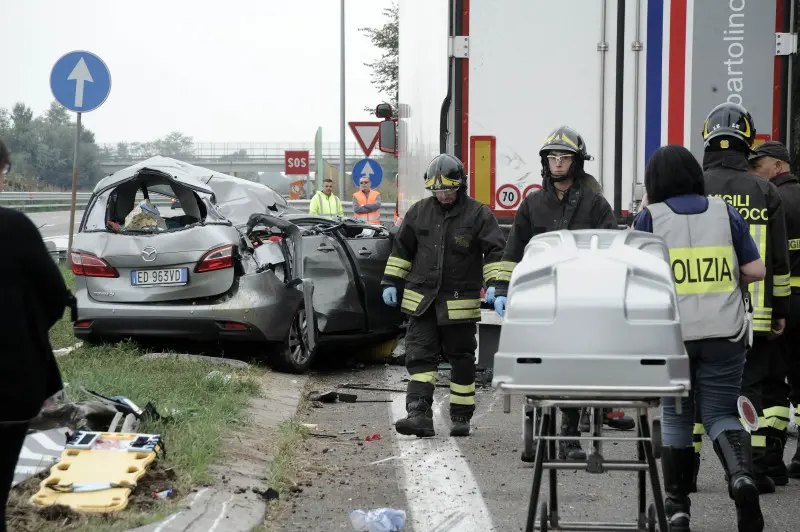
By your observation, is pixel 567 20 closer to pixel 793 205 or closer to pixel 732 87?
pixel 732 87

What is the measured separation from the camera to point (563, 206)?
712 cm

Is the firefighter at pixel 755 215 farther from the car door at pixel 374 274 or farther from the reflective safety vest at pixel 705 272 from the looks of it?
the car door at pixel 374 274

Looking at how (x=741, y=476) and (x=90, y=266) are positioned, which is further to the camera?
(x=90, y=266)

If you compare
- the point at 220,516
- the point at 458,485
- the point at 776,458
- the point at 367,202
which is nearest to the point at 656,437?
the point at 220,516

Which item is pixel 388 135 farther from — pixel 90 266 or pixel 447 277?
pixel 447 277

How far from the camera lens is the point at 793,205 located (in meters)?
6.86

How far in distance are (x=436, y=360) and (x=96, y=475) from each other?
327cm

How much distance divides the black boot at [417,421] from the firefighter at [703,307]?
8.58 ft

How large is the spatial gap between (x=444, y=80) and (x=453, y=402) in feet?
8.11

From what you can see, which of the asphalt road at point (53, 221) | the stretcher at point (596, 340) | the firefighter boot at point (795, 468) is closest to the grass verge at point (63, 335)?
the firefighter boot at point (795, 468)

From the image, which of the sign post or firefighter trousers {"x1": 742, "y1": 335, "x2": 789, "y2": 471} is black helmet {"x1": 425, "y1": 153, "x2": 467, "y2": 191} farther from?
the sign post

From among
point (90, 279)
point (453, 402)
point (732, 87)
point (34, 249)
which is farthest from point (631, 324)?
point (90, 279)

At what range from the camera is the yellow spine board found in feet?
16.8

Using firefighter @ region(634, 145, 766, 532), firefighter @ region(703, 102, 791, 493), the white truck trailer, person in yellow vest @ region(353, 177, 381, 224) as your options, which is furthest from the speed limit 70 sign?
firefighter @ region(634, 145, 766, 532)
